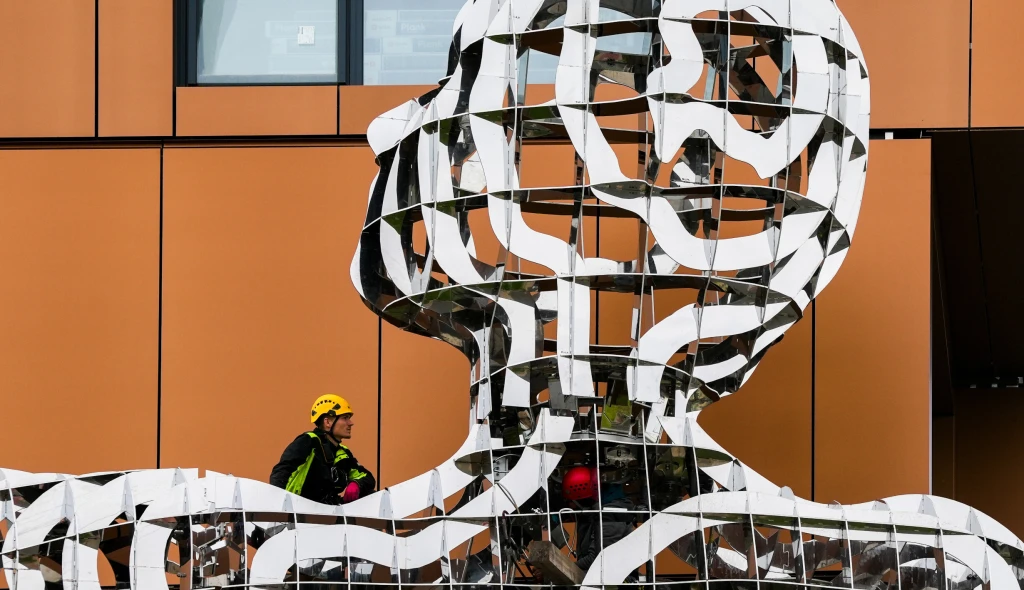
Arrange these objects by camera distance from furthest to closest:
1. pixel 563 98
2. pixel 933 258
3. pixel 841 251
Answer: pixel 933 258 → pixel 841 251 → pixel 563 98

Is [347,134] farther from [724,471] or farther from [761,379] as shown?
[724,471]

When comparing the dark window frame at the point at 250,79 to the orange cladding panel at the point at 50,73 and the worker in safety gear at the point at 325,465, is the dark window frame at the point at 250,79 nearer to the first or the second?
the orange cladding panel at the point at 50,73

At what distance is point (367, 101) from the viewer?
62.4ft

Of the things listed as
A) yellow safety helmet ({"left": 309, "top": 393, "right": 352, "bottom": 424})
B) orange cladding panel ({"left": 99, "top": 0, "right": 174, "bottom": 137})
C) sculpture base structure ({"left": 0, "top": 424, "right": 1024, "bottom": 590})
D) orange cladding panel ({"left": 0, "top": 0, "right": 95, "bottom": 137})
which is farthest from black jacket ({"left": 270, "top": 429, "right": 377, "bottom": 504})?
orange cladding panel ({"left": 0, "top": 0, "right": 95, "bottom": 137})

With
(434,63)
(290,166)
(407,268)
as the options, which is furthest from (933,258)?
(407,268)

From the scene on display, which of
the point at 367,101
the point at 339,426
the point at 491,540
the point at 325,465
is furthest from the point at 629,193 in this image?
the point at 367,101

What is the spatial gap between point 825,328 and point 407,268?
6.40 m

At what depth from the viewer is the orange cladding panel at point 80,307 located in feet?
61.2

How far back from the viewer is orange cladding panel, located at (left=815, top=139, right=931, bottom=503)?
18188mm

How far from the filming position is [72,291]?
62.4ft

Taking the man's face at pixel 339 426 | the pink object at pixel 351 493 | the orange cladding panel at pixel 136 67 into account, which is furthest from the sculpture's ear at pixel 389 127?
the orange cladding panel at pixel 136 67

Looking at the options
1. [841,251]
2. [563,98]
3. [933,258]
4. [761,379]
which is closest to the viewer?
[563,98]

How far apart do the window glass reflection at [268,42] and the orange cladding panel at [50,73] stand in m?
1.35

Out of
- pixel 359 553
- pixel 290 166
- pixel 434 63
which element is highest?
pixel 434 63
